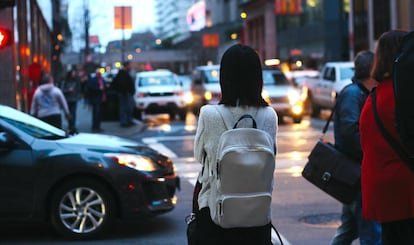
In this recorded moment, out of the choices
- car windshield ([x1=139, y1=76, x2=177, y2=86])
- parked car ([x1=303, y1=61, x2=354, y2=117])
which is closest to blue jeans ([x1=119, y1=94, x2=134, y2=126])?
car windshield ([x1=139, y1=76, x2=177, y2=86])

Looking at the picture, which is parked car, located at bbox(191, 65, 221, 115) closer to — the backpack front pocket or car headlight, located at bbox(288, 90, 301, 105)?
car headlight, located at bbox(288, 90, 301, 105)

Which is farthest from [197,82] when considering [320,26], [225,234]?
[320,26]

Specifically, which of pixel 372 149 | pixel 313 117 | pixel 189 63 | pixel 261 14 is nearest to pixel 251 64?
pixel 372 149

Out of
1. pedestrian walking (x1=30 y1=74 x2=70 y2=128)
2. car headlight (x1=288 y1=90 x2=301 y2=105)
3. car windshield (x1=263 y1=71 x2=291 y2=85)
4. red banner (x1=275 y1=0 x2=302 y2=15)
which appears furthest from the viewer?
red banner (x1=275 y1=0 x2=302 y2=15)

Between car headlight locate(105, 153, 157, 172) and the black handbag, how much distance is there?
245 centimetres

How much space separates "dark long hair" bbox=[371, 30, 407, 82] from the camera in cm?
389

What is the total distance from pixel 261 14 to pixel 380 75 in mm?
68641

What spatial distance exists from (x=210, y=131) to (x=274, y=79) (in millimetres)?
18597

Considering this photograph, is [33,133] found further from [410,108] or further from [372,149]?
[410,108]

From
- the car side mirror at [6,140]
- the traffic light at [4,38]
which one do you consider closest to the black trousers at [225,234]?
the car side mirror at [6,140]

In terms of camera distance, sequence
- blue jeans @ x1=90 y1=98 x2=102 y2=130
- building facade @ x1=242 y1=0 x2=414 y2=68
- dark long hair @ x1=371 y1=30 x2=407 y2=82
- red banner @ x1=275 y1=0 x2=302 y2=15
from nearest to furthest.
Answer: dark long hair @ x1=371 y1=30 x2=407 y2=82 < blue jeans @ x1=90 y1=98 x2=102 y2=130 < building facade @ x1=242 y1=0 x2=414 y2=68 < red banner @ x1=275 y1=0 x2=302 y2=15

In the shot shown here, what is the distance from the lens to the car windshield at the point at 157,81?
26109 millimetres

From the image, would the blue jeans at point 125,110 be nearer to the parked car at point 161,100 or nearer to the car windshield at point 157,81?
the parked car at point 161,100

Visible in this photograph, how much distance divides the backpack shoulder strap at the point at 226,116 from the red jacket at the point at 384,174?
819 millimetres
